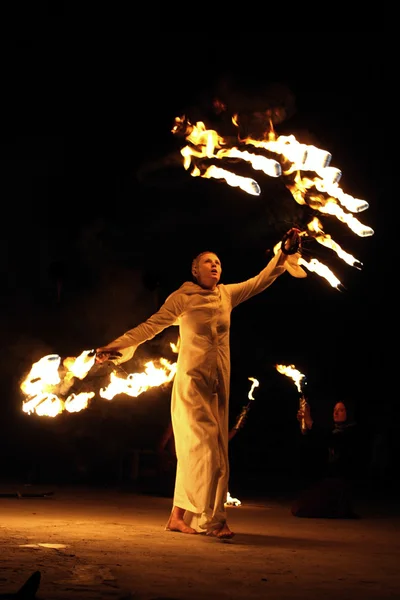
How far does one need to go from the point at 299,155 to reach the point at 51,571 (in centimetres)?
424

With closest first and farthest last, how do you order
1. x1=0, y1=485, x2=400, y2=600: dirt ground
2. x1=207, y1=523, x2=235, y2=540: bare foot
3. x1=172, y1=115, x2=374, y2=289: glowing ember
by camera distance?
x1=0, y1=485, x2=400, y2=600: dirt ground → x1=207, y1=523, x2=235, y2=540: bare foot → x1=172, y1=115, x2=374, y2=289: glowing ember

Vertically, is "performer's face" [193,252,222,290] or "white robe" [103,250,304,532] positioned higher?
"performer's face" [193,252,222,290]

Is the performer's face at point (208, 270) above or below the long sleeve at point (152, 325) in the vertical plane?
above

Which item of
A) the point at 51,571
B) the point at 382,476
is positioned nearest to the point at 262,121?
the point at 51,571

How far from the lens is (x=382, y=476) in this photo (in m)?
17.9

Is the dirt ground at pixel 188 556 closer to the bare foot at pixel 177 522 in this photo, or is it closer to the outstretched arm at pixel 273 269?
the bare foot at pixel 177 522

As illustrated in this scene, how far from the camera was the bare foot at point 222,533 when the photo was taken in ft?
24.5

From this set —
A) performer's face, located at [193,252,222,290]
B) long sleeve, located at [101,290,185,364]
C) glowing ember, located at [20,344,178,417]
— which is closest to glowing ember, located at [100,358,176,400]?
glowing ember, located at [20,344,178,417]

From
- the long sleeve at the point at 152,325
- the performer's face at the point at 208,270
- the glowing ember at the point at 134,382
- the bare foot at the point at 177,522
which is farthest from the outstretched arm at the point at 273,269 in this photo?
the glowing ember at the point at 134,382

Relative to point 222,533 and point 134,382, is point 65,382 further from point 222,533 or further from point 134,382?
point 222,533

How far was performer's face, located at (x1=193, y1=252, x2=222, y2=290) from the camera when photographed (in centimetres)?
834

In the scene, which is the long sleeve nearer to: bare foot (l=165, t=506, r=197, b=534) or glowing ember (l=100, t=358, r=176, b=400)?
Result: bare foot (l=165, t=506, r=197, b=534)

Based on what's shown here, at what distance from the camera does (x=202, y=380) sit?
802cm

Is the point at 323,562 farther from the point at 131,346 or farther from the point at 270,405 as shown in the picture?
the point at 270,405
